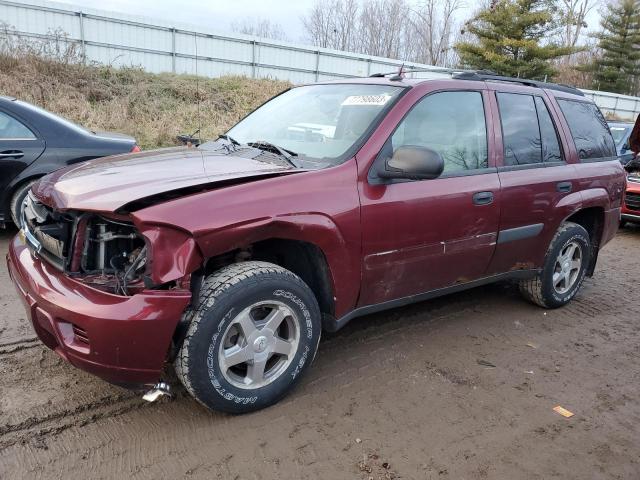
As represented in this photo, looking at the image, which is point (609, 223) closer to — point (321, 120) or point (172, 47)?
point (321, 120)

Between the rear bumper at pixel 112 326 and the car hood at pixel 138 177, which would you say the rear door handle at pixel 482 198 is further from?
the rear bumper at pixel 112 326

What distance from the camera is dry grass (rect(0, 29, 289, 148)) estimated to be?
12.8 metres

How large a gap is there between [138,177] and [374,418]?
1.81m

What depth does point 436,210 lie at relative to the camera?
10.9 feet

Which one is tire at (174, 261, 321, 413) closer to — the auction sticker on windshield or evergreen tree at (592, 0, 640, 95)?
the auction sticker on windshield

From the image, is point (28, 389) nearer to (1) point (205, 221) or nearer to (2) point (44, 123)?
(1) point (205, 221)

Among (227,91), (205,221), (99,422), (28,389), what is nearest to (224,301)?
(205,221)

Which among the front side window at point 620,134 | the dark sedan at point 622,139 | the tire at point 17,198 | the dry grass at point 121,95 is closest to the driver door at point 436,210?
the tire at point 17,198

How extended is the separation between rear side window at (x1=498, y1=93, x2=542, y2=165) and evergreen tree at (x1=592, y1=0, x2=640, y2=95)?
1697 inches

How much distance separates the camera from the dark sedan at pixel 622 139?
1029 centimetres

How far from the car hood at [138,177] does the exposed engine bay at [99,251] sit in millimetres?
104

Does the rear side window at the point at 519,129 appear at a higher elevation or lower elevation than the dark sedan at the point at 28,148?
higher

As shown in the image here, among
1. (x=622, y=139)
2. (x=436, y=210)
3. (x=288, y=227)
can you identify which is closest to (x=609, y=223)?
(x=436, y=210)

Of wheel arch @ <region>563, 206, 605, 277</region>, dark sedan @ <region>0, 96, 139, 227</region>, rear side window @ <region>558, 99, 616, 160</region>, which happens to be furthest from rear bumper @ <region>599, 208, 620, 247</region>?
dark sedan @ <region>0, 96, 139, 227</region>
